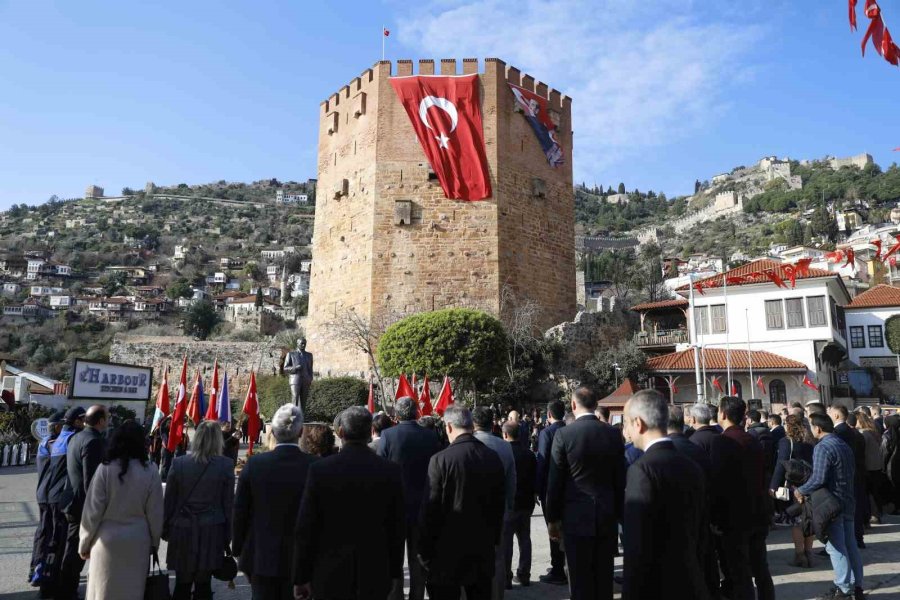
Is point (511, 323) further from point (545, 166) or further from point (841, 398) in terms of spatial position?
point (841, 398)

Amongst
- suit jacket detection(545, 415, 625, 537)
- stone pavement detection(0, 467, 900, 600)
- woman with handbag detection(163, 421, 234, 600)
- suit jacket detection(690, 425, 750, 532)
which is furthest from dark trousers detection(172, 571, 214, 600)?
suit jacket detection(690, 425, 750, 532)

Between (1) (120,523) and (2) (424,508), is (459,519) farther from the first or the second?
(1) (120,523)

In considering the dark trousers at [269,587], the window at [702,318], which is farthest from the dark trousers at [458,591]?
the window at [702,318]

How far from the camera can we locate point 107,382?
1220 cm

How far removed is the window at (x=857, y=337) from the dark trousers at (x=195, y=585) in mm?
39285

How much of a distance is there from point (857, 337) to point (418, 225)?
26830 millimetres

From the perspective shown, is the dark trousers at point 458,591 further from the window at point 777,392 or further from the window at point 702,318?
the window at point 702,318

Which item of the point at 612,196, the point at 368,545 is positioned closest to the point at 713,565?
the point at 368,545

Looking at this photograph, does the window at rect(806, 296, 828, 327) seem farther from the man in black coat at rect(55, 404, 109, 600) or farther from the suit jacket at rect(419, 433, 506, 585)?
the man in black coat at rect(55, 404, 109, 600)

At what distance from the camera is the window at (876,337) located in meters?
33.9

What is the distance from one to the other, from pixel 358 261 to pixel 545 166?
393 inches

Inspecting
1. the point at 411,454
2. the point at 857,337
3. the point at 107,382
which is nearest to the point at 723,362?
the point at 857,337

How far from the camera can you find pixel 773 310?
29.1 metres

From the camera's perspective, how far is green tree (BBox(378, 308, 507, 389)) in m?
21.8
